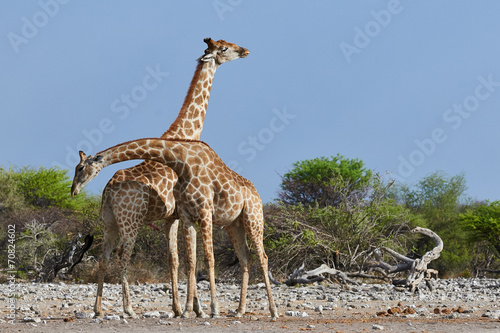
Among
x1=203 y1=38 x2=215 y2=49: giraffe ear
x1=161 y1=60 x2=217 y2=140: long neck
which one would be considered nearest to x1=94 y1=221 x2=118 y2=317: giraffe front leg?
x1=161 y1=60 x2=217 y2=140: long neck

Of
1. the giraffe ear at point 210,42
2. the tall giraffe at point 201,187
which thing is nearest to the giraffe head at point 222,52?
the giraffe ear at point 210,42

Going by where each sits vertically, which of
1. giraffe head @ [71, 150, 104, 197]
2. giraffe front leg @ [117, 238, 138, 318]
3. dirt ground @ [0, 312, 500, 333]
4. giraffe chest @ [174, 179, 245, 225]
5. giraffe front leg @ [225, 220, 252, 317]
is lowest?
dirt ground @ [0, 312, 500, 333]

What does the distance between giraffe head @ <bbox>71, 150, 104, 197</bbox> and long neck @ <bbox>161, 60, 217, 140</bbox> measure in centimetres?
173

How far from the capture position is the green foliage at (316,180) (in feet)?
85.0

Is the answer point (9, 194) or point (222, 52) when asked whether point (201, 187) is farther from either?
point (9, 194)

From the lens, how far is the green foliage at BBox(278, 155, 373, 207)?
2591 cm

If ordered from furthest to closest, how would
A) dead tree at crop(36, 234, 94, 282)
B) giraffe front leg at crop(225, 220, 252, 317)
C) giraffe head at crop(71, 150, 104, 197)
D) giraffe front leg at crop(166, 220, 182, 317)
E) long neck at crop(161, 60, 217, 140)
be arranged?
dead tree at crop(36, 234, 94, 282) < long neck at crop(161, 60, 217, 140) < giraffe front leg at crop(225, 220, 252, 317) < giraffe front leg at crop(166, 220, 182, 317) < giraffe head at crop(71, 150, 104, 197)

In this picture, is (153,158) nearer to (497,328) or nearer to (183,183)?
(183,183)

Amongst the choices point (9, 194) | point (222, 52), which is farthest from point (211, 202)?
point (9, 194)

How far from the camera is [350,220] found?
748 inches

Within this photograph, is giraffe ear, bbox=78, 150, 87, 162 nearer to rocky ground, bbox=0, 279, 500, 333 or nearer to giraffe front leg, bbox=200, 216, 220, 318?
giraffe front leg, bbox=200, 216, 220, 318

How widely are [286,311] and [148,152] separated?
3907mm

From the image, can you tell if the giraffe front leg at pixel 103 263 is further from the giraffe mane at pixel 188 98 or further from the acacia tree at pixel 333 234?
the acacia tree at pixel 333 234

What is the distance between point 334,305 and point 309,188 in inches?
586
